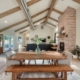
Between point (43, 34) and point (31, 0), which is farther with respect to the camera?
point (43, 34)

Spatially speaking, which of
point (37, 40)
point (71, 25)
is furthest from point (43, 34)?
point (37, 40)

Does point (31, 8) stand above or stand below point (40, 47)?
above

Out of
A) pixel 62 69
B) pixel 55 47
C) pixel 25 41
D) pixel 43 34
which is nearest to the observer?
pixel 62 69

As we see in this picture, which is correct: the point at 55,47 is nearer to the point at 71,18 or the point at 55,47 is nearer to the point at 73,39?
the point at 73,39

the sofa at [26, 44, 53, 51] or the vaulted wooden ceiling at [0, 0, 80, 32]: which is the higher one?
the vaulted wooden ceiling at [0, 0, 80, 32]

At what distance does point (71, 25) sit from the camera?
6.78m

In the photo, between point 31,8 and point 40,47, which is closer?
point 31,8

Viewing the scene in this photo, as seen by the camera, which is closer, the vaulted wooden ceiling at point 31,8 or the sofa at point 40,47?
the vaulted wooden ceiling at point 31,8

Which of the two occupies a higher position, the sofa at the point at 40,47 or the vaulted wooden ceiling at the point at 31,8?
the vaulted wooden ceiling at the point at 31,8

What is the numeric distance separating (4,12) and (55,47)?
5.87 m

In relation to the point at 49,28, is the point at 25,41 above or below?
below

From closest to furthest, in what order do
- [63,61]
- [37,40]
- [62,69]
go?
[62,69], [63,61], [37,40]

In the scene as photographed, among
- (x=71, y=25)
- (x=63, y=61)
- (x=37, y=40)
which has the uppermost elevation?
(x=71, y=25)

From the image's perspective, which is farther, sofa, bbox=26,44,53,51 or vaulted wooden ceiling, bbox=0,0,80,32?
sofa, bbox=26,44,53,51
